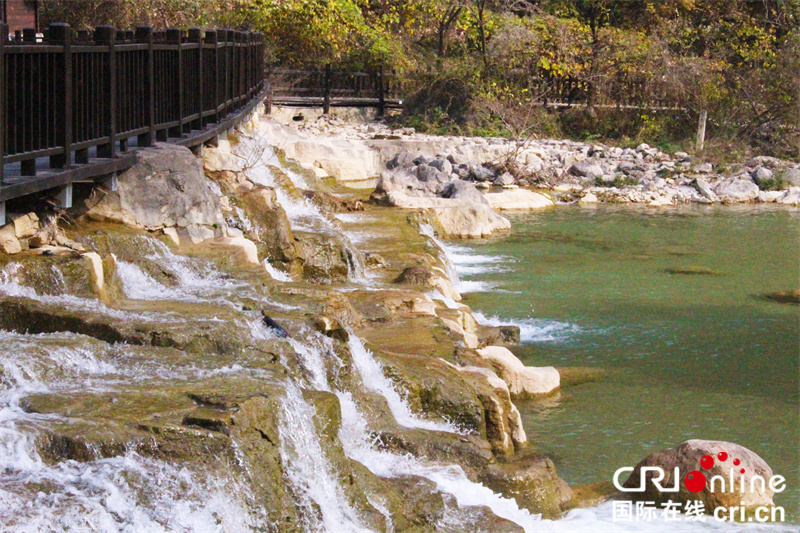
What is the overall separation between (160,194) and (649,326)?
6.40 meters

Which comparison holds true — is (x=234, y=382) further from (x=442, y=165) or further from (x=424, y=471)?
(x=442, y=165)

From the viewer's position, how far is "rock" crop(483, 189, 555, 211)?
22219 mm

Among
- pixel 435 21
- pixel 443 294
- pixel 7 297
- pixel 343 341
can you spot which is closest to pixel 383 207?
pixel 443 294

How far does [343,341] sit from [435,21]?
26869 mm

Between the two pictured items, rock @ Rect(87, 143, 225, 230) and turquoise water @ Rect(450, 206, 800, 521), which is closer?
turquoise water @ Rect(450, 206, 800, 521)

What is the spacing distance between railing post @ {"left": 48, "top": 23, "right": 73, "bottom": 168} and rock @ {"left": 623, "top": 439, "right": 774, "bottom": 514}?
5.01 metres

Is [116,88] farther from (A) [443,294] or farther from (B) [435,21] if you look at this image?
(B) [435,21]

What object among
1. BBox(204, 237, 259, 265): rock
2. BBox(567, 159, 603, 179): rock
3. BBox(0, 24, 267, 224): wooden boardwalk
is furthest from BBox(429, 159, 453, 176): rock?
BBox(204, 237, 259, 265): rock

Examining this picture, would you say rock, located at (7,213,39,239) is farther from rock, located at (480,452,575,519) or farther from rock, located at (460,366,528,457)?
rock, located at (480,452,575,519)

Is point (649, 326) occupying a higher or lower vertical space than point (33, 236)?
lower

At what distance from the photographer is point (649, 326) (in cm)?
1264

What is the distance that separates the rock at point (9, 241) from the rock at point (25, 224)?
0.06m

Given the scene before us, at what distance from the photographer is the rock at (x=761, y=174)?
81.5ft

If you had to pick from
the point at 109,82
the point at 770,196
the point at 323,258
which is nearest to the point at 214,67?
the point at 323,258
